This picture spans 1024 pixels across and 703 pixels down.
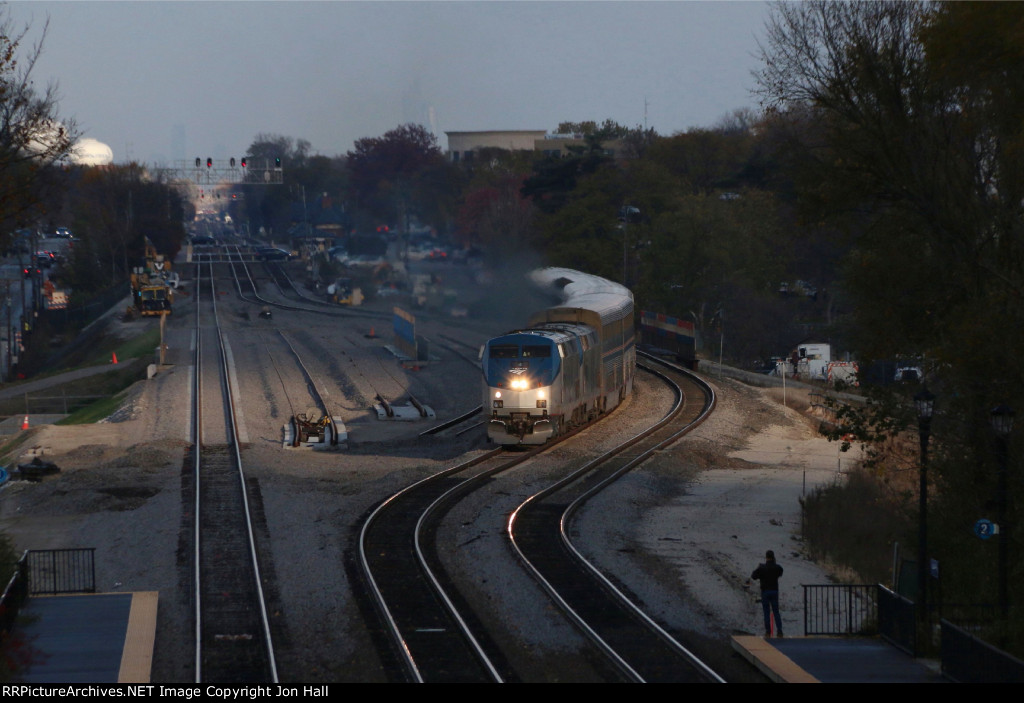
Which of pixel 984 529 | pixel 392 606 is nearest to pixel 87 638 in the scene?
pixel 392 606

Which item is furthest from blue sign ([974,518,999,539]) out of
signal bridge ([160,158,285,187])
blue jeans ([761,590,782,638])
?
signal bridge ([160,158,285,187])

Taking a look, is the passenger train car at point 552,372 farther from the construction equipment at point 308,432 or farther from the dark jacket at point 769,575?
the dark jacket at point 769,575

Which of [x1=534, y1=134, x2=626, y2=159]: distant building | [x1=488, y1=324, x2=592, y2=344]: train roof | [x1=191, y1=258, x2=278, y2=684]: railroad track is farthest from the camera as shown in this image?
[x1=534, y1=134, x2=626, y2=159]: distant building

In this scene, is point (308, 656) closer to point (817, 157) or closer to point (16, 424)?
point (817, 157)

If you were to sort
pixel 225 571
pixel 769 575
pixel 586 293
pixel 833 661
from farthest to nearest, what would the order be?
pixel 586 293 → pixel 225 571 → pixel 769 575 → pixel 833 661

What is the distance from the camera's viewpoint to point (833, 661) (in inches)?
529

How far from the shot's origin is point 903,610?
1420 centimetres

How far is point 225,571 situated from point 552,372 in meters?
12.2

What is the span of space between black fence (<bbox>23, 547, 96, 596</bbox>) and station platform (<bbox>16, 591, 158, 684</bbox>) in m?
0.99

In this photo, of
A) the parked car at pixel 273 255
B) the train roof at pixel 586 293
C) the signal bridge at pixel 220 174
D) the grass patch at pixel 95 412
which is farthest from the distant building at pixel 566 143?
the grass patch at pixel 95 412

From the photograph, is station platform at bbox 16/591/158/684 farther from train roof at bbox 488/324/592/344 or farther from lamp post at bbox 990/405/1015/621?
train roof at bbox 488/324/592/344

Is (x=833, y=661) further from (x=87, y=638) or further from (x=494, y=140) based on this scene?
(x=494, y=140)

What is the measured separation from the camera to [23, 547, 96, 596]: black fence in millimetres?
17125

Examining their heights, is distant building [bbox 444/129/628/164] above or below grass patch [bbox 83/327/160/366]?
above
